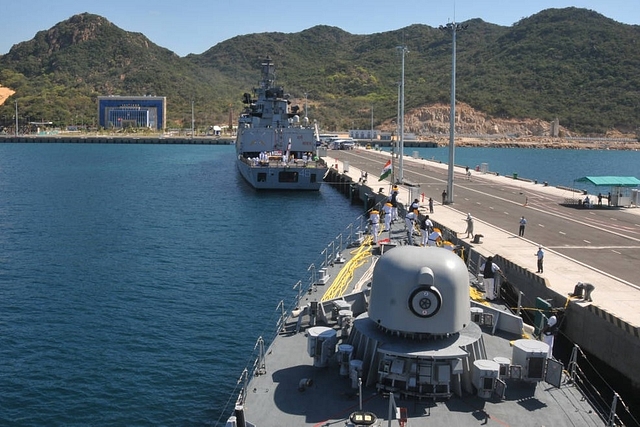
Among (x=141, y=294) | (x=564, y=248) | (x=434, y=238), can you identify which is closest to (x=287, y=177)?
(x=141, y=294)

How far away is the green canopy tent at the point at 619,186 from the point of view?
5100cm

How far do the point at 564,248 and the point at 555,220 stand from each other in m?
11.0

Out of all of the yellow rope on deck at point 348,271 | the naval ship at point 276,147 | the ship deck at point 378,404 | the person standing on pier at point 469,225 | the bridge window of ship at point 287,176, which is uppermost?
the naval ship at point 276,147

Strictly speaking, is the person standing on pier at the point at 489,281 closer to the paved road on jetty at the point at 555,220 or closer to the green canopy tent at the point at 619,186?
the paved road on jetty at the point at 555,220

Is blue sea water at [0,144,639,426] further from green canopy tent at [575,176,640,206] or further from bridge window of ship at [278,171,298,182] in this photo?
green canopy tent at [575,176,640,206]

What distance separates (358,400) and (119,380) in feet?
39.9

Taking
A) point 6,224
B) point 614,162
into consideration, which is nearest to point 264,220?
point 6,224

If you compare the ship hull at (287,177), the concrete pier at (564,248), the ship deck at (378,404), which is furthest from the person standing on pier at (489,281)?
the ship hull at (287,177)

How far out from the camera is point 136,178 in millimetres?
96750

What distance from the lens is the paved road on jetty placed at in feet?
108

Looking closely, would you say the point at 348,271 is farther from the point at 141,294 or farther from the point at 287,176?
the point at 287,176

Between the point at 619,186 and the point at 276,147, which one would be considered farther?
the point at 276,147

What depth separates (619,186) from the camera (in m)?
52.4

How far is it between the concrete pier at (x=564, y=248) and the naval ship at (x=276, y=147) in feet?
33.5
